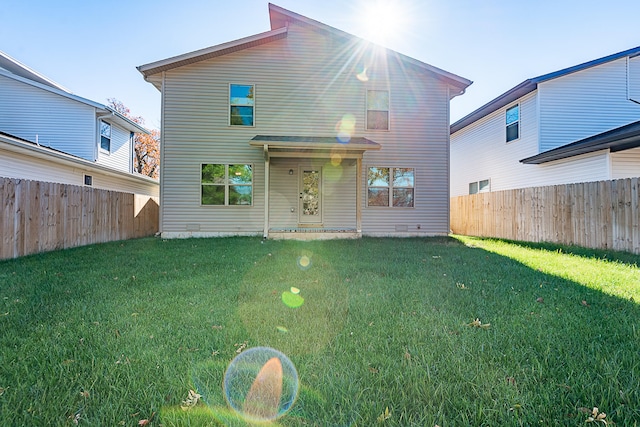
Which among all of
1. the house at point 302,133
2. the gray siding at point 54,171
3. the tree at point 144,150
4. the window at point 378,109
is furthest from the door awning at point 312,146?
the tree at point 144,150

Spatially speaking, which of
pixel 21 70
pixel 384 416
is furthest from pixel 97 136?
pixel 384 416

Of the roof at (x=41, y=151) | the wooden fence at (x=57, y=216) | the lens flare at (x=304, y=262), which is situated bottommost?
the lens flare at (x=304, y=262)

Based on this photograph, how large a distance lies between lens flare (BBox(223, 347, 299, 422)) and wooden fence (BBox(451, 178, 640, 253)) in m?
8.61

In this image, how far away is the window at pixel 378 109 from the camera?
1127cm

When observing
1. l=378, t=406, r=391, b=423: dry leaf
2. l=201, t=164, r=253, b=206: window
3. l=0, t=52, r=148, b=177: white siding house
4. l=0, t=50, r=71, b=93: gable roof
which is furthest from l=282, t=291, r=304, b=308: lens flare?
l=0, t=50, r=71, b=93: gable roof

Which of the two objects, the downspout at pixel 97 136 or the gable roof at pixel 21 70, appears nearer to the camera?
the gable roof at pixel 21 70

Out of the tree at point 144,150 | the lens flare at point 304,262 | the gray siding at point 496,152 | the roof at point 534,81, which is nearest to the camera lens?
the lens flare at point 304,262

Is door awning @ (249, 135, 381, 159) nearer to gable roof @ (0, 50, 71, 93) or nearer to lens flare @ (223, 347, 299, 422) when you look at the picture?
lens flare @ (223, 347, 299, 422)

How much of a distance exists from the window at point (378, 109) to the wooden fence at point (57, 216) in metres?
9.09

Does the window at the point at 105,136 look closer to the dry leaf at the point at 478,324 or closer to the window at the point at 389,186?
the window at the point at 389,186

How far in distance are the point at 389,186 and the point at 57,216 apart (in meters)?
9.74

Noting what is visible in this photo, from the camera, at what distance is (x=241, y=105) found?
1080cm

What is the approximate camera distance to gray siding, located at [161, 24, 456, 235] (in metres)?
10.6

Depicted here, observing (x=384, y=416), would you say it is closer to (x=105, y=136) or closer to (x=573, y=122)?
(x=573, y=122)
